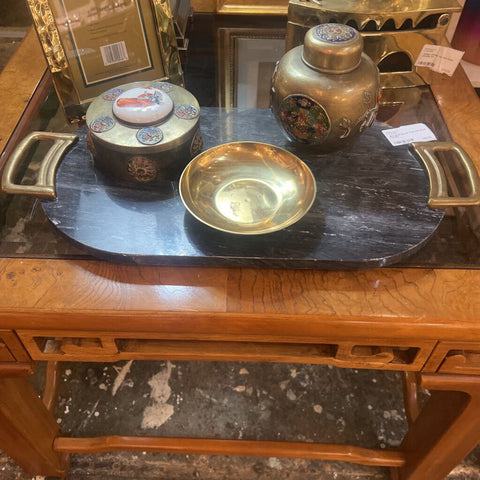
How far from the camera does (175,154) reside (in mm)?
652

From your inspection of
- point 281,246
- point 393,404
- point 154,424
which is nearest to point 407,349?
point 281,246

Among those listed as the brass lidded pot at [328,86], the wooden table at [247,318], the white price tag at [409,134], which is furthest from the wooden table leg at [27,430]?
the white price tag at [409,134]

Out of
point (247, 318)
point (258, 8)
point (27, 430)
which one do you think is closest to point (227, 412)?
point (27, 430)

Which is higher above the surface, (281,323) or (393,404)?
(281,323)

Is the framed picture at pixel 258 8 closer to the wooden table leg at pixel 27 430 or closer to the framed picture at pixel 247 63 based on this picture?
the framed picture at pixel 247 63

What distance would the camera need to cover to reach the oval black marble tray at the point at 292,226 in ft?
1.98

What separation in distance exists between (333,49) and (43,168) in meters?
0.42

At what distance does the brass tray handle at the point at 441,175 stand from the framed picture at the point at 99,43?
46 cm

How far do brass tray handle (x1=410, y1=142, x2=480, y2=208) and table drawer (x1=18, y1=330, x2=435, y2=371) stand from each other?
0.64ft

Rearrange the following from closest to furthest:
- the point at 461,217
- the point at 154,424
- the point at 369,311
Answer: the point at 369,311, the point at 461,217, the point at 154,424

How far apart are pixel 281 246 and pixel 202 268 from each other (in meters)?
0.10

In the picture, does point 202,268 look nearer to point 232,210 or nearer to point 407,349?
point 232,210

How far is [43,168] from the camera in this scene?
2.21ft

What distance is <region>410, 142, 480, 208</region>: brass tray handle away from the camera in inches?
25.0
